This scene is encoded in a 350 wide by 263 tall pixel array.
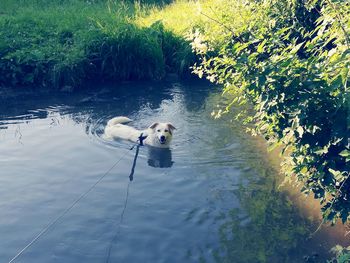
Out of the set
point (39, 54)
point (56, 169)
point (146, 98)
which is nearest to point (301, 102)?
point (56, 169)

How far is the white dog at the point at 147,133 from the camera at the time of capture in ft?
26.2

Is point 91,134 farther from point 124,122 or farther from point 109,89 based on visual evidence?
point 109,89

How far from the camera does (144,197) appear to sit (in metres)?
6.39

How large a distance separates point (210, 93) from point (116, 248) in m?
6.55

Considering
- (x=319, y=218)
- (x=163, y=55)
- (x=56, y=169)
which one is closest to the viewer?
(x=319, y=218)

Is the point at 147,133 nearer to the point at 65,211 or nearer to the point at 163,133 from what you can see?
the point at 163,133

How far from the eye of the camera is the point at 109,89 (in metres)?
11.6

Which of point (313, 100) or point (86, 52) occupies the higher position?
point (86, 52)

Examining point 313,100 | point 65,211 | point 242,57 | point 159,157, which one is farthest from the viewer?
point 159,157

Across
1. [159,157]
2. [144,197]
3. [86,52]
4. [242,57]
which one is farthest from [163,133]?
[86,52]

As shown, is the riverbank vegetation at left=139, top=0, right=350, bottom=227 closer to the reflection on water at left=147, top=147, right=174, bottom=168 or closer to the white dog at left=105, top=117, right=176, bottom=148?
the reflection on water at left=147, top=147, right=174, bottom=168

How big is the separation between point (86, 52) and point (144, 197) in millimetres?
6195

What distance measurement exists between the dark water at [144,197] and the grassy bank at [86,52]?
1.83 metres

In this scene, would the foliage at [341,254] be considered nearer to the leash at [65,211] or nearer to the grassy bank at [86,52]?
the leash at [65,211]
